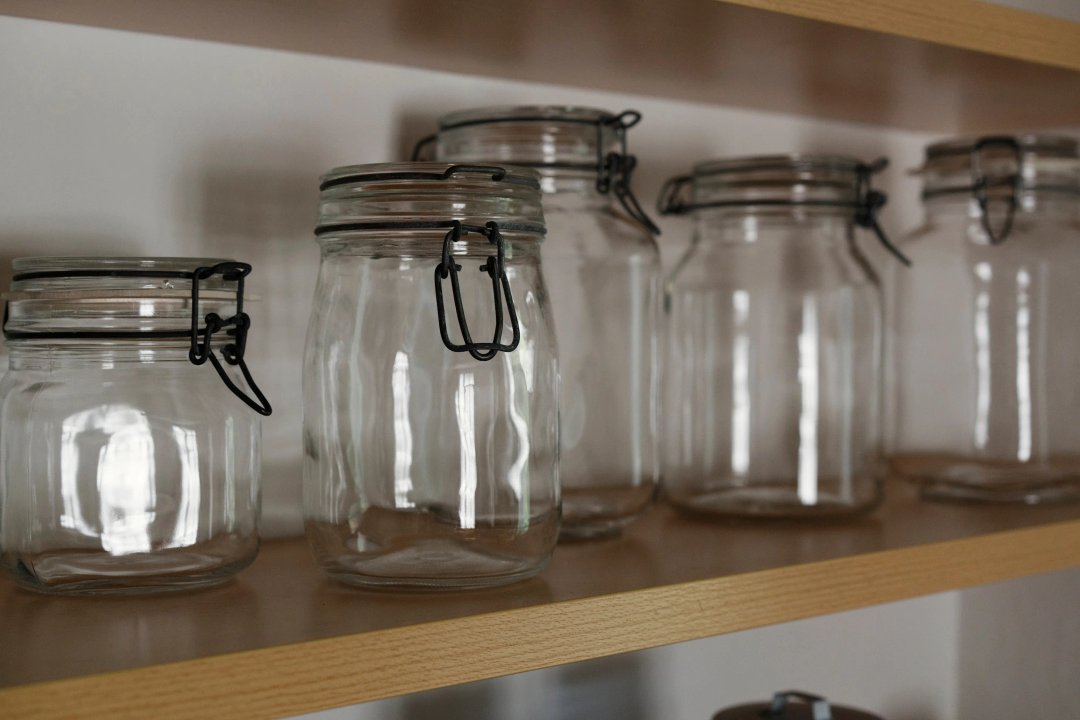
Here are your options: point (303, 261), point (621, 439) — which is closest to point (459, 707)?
point (621, 439)

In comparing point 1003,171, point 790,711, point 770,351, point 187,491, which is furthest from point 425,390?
point 1003,171

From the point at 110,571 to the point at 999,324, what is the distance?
Result: 699 mm

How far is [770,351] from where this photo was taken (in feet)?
2.89

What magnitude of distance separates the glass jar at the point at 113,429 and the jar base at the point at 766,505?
1.16ft

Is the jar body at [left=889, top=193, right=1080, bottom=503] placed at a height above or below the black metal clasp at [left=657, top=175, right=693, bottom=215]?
below

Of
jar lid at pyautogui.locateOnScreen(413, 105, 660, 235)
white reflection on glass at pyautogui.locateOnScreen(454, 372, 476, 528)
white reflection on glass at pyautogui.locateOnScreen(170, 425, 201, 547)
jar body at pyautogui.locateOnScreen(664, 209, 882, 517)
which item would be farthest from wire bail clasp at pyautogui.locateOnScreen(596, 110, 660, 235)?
white reflection on glass at pyautogui.locateOnScreen(170, 425, 201, 547)

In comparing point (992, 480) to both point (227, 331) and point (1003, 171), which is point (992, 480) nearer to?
point (1003, 171)

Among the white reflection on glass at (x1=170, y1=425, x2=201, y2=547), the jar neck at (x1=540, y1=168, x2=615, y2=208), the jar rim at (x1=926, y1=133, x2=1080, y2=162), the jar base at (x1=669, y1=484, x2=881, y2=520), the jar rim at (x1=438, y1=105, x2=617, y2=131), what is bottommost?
the jar base at (x1=669, y1=484, x2=881, y2=520)

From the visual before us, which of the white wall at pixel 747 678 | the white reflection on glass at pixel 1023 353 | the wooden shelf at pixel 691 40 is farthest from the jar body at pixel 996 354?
the white wall at pixel 747 678

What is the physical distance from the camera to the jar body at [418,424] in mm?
610

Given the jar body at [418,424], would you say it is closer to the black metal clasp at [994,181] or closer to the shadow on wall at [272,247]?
the shadow on wall at [272,247]

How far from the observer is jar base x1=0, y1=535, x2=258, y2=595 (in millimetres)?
575

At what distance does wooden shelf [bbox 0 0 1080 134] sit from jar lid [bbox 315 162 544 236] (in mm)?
122

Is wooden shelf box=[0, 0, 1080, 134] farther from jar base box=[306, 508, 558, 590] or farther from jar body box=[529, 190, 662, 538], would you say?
jar base box=[306, 508, 558, 590]
